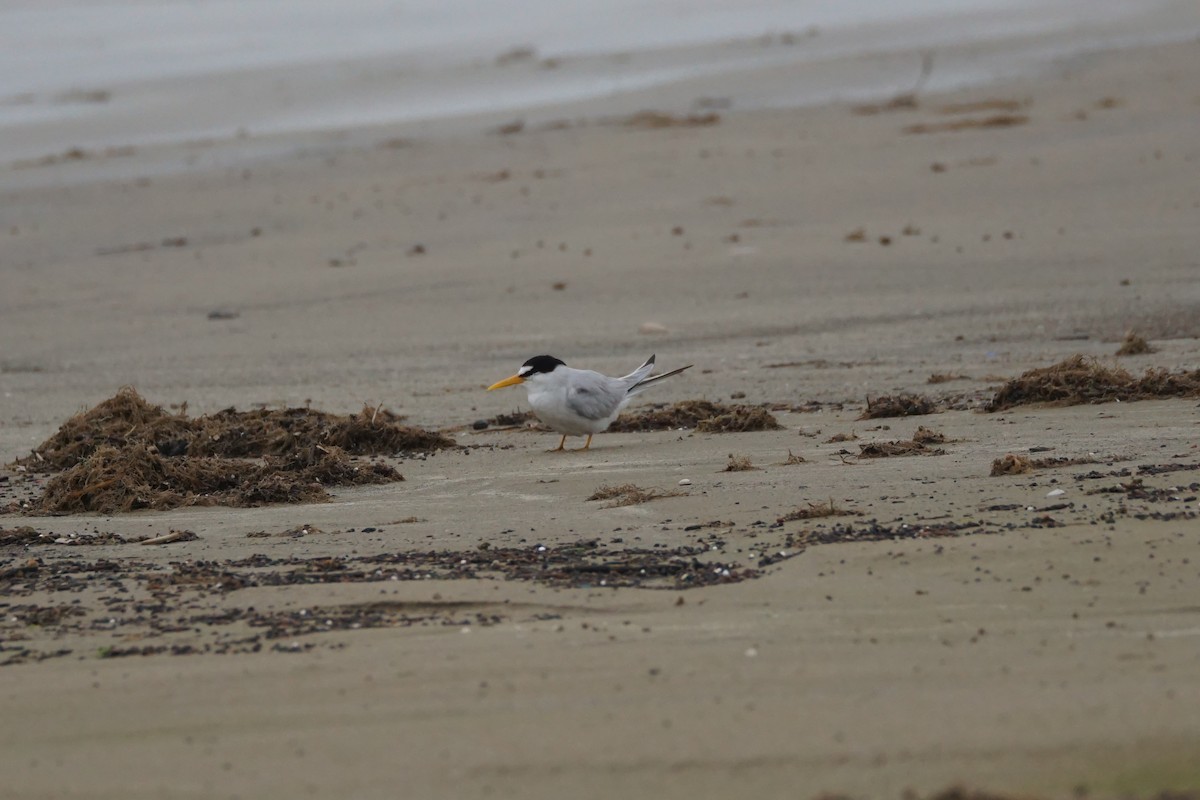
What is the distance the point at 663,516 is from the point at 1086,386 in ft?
8.83

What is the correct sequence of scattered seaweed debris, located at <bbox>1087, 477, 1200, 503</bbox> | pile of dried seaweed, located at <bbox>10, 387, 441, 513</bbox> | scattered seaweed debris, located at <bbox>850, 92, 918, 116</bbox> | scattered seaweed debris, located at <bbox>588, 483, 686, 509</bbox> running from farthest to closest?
scattered seaweed debris, located at <bbox>850, 92, 918, 116</bbox>, pile of dried seaweed, located at <bbox>10, 387, 441, 513</bbox>, scattered seaweed debris, located at <bbox>588, 483, 686, 509</bbox>, scattered seaweed debris, located at <bbox>1087, 477, 1200, 503</bbox>

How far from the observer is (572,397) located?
24.0 ft

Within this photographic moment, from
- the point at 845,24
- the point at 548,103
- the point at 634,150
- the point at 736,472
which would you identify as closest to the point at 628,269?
the point at 634,150

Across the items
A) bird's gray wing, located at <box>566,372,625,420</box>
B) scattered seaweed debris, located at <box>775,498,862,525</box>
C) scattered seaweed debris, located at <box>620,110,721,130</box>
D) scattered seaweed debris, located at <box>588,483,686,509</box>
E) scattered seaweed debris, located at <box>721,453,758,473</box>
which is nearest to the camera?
scattered seaweed debris, located at <box>775,498,862,525</box>

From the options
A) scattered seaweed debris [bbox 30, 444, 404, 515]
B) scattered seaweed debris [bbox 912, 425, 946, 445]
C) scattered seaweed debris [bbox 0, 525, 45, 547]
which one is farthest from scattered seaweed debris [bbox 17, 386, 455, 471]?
scattered seaweed debris [bbox 912, 425, 946, 445]

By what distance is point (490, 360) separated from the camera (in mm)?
9789

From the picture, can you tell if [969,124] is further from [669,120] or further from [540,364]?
[540,364]

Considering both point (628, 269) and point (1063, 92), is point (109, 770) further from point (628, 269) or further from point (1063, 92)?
point (1063, 92)

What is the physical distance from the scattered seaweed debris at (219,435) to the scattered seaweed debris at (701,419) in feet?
3.47

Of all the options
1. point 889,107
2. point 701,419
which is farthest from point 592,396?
point 889,107

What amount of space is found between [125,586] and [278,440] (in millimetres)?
2503

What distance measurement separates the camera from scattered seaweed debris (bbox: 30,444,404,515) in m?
6.39

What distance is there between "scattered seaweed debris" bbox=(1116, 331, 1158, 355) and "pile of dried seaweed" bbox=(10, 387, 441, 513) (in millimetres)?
3728

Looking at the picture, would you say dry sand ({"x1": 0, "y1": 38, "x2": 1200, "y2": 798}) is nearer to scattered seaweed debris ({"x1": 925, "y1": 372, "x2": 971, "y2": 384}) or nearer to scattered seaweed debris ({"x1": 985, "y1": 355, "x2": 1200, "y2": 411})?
scattered seaweed debris ({"x1": 925, "y1": 372, "x2": 971, "y2": 384})
